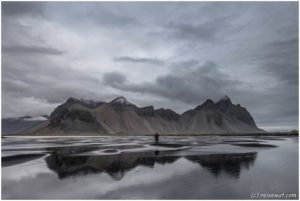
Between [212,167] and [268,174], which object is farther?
[212,167]

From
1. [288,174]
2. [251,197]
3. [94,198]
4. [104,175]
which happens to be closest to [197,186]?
[251,197]

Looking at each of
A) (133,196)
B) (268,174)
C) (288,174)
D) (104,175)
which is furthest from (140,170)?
(288,174)

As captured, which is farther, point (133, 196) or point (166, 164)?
point (166, 164)

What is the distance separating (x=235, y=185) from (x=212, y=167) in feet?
24.9

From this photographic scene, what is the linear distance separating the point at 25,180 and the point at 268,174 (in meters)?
19.2

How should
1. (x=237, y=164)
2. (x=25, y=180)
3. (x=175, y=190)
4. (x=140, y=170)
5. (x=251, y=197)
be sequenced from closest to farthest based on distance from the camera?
(x=251, y=197) < (x=175, y=190) < (x=25, y=180) < (x=140, y=170) < (x=237, y=164)

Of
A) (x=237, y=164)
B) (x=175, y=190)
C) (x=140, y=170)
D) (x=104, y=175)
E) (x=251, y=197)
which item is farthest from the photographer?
(x=237, y=164)

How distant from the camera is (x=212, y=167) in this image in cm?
2566

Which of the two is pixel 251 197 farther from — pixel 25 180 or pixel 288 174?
pixel 25 180

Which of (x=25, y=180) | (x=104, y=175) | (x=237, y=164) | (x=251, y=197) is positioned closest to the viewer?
(x=251, y=197)

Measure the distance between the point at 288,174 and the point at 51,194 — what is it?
18392 mm

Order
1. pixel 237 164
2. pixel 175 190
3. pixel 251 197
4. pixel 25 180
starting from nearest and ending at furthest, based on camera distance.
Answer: pixel 251 197
pixel 175 190
pixel 25 180
pixel 237 164

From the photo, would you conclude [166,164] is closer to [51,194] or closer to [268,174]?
[268,174]

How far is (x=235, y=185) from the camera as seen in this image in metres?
18.1
